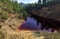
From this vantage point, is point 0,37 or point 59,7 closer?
point 0,37

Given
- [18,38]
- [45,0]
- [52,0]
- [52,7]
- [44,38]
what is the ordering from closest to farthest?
[18,38]
[44,38]
[52,7]
[52,0]
[45,0]

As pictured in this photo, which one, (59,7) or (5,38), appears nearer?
(5,38)

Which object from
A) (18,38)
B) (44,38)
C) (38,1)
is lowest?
(38,1)

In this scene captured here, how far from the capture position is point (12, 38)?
94.2 ft

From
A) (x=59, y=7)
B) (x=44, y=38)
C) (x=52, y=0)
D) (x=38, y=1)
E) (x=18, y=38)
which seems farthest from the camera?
(x=38, y=1)

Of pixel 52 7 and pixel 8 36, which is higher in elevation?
pixel 8 36

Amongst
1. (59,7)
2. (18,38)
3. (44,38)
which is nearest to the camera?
(18,38)

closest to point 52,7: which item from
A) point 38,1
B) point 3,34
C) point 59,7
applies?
point 59,7

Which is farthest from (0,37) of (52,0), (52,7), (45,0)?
(45,0)

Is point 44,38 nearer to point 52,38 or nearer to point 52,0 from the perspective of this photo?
point 52,38

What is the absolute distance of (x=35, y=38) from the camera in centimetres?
3759

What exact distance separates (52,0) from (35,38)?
327 ft

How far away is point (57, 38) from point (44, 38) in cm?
310

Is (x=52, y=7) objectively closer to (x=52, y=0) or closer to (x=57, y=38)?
(x=52, y=0)
